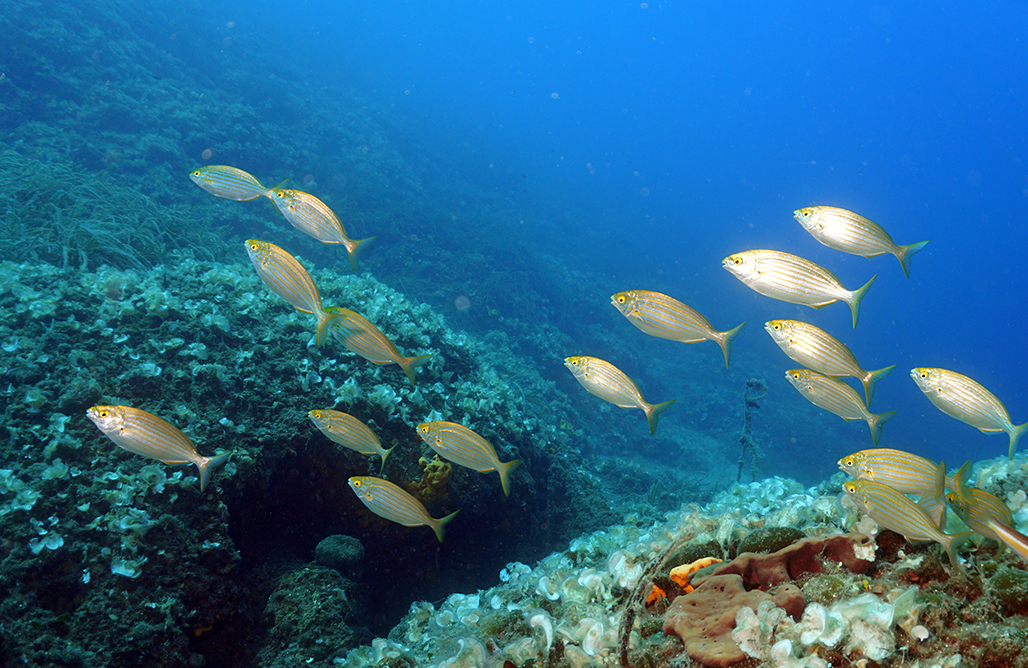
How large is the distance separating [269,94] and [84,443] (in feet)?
88.4

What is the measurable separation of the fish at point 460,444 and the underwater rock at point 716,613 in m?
1.59


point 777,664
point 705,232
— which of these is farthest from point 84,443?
point 705,232

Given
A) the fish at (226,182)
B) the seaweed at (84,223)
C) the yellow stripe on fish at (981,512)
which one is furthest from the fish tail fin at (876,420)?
the seaweed at (84,223)

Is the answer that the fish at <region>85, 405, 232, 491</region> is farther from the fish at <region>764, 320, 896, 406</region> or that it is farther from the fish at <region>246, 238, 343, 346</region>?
the fish at <region>764, 320, 896, 406</region>

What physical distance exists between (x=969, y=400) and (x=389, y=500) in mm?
4261

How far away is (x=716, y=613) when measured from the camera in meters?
1.95

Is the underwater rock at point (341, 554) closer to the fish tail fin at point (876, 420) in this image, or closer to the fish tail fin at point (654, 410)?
the fish tail fin at point (654, 410)

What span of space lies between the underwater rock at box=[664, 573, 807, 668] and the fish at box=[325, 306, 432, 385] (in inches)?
93.0

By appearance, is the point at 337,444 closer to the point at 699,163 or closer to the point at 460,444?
the point at 460,444

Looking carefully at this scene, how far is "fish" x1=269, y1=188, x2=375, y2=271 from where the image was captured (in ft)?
11.9

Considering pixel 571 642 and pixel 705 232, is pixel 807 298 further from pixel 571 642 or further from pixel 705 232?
pixel 705 232

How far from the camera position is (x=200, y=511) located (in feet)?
10.9

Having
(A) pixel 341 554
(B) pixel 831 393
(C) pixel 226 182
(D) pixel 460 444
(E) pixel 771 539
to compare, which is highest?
(B) pixel 831 393

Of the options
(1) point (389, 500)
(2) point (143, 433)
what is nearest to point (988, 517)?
(1) point (389, 500)
